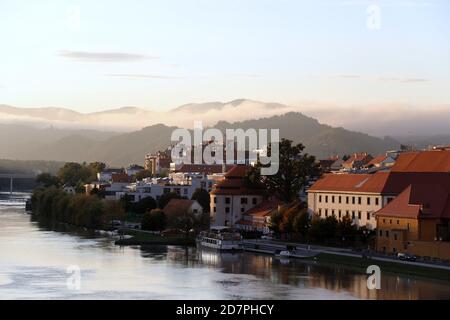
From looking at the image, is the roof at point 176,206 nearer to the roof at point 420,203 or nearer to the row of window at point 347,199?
the row of window at point 347,199

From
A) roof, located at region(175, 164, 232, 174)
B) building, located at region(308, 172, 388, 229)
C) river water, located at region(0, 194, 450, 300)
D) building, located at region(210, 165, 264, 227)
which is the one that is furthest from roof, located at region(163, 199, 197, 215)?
roof, located at region(175, 164, 232, 174)

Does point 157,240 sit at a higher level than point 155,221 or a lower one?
lower

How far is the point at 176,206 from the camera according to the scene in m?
69.6

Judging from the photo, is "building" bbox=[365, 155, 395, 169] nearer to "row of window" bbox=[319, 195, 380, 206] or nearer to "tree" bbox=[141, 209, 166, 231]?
"row of window" bbox=[319, 195, 380, 206]

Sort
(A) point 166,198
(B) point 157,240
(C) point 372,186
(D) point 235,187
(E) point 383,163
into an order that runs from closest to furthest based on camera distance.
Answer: (C) point 372,186
(B) point 157,240
(D) point 235,187
(E) point 383,163
(A) point 166,198

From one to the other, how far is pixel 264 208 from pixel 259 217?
82cm

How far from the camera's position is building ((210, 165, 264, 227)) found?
6694 cm

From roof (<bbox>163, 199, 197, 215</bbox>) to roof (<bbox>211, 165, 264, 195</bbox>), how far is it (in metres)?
2.27

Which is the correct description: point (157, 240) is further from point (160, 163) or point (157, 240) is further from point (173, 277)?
point (160, 163)

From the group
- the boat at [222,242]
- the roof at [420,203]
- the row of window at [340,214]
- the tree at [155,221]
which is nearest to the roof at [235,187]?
the tree at [155,221]

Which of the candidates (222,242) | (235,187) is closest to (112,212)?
(235,187)

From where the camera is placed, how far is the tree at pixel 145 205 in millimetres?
79062

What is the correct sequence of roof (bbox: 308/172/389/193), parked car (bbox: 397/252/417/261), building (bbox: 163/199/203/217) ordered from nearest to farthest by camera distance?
1. parked car (bbox: 397/252/417/261)
2. roof (bbox: 308/172/389/193)
3. building (bbox: 163/199/203/217)

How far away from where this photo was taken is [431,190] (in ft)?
151
